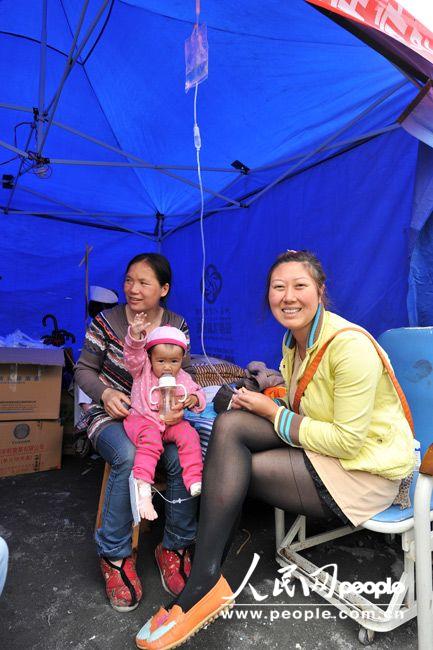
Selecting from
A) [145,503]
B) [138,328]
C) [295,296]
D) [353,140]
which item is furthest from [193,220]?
[145,503]

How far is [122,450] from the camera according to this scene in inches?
A: 62.7

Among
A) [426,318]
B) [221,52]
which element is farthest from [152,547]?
[221,52]

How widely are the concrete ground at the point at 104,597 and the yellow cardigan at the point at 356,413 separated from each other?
2.08 ft

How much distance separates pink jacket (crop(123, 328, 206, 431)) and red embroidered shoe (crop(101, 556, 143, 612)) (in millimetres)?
528

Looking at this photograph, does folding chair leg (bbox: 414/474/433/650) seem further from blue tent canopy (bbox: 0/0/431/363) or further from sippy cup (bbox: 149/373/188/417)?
blue tent canopy (bbox: 0/0/431/363)

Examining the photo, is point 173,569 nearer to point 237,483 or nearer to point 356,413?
point 237,483

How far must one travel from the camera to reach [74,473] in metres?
2.88

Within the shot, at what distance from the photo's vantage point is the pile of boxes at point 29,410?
2.79 meters

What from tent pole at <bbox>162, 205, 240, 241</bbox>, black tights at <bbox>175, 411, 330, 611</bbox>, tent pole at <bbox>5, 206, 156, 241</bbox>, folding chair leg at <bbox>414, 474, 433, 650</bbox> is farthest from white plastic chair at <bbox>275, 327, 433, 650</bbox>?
tent pole at <bbox>5, 206, 156, 241</bbox>

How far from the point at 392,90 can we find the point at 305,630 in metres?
2.53

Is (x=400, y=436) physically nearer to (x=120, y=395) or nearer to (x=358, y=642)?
(x=358, y=642)

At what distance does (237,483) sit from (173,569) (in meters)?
0.56

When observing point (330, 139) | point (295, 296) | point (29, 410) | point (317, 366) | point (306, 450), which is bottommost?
point (29, 410)

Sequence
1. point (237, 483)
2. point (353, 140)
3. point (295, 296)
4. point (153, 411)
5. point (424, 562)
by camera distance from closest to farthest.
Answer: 1. point (424, 562)
2. point (237, 483)
3. point (295, 296)
4. point (153, 411)
5. point (353, 140)
